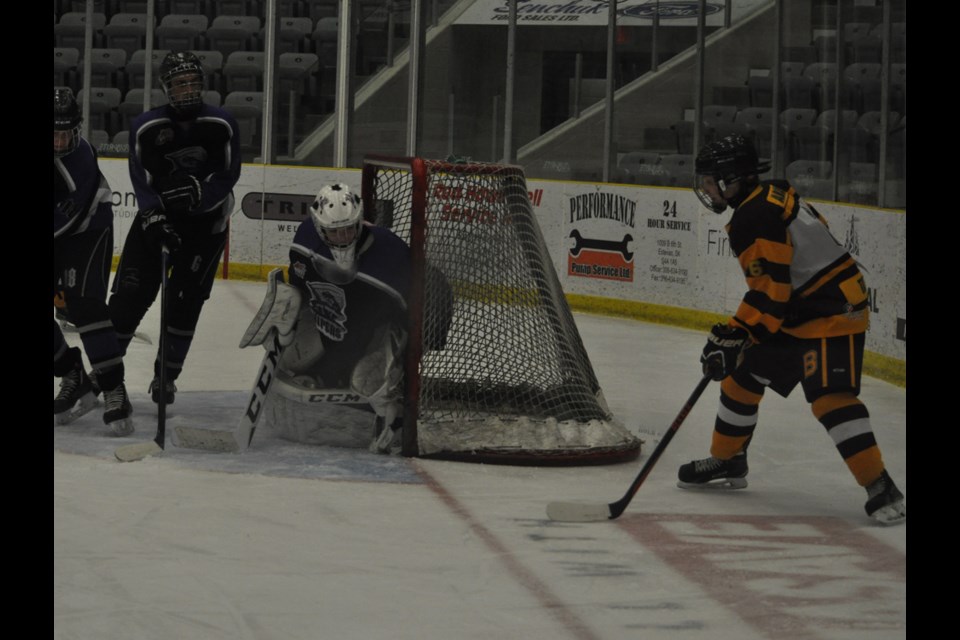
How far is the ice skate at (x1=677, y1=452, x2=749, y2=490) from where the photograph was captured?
3.62 m

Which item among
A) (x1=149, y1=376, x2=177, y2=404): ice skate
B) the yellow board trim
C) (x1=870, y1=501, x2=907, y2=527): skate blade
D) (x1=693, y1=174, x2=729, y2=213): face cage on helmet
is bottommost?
(x1=870, y1=501, x2=907, y2=527): skate blade

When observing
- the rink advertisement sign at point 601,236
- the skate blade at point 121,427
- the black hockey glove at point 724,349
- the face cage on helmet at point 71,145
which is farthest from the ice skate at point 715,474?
the rink advertisement sign at point 601,236

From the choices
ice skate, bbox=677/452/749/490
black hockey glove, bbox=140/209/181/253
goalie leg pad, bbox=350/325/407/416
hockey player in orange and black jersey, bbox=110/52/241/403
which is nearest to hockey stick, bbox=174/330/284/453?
goalie leg pad, bbox=350/325/407/416

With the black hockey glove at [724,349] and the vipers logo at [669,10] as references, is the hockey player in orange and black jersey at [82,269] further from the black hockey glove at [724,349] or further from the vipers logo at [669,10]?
the vipers logo at [669,10]

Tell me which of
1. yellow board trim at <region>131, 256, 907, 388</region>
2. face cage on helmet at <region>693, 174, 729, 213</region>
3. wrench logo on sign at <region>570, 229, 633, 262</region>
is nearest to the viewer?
face cage on helmet at <region>693, 174, 729, 213</region>

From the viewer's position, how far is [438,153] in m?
9.20

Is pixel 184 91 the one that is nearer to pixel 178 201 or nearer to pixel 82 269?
pixel 178 201

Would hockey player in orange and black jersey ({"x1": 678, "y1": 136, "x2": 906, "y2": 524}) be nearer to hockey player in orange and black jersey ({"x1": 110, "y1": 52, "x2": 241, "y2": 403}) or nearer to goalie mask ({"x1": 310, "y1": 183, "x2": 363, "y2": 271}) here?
goalie mask ({"x1": 310, "y1": 183, "x2": 363, "y2": 271})

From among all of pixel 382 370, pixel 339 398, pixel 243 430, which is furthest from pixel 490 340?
pixel 243 430

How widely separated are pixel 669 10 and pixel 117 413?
540 cm

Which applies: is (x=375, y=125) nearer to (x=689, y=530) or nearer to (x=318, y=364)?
(x=318, y=364)

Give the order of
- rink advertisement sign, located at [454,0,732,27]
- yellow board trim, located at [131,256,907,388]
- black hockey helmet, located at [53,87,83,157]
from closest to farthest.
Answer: black hockey helmet, located at [53,87,83,157] < yellow board trim, located at [131,256,907,388] < rink advertisement sign, located at [454,0,732,27]

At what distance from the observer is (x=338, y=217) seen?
3.77 meters
